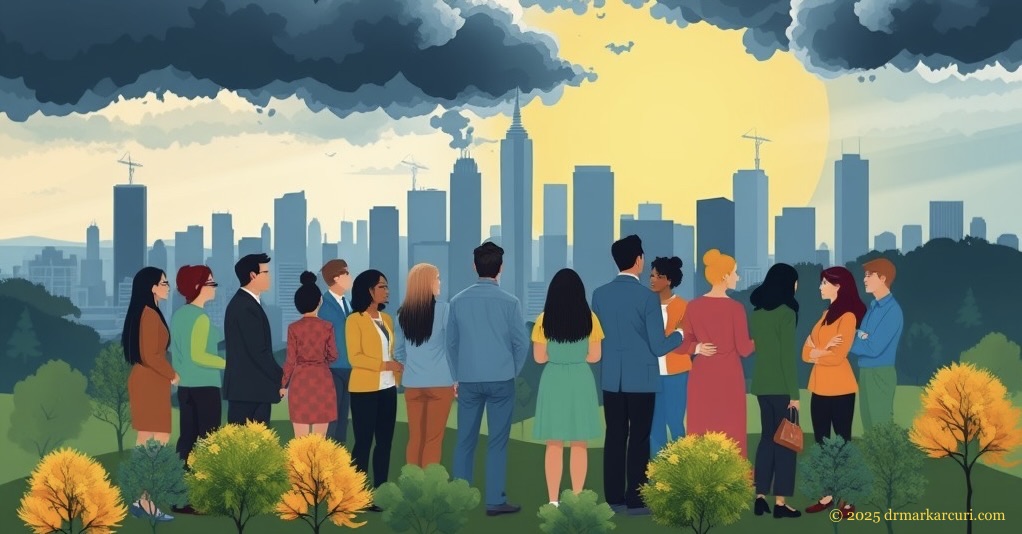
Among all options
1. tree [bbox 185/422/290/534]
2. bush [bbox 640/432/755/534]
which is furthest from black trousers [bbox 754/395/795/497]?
tree [bbox 185/422/290/534]

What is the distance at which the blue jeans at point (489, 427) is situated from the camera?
12641 millimetres

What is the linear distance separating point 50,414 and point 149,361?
14.2 m

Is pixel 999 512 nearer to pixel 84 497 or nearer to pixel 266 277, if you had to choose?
pixel 266 277

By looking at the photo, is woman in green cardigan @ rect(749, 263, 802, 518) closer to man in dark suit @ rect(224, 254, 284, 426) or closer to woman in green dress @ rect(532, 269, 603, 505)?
woman in green dress @ rect(532, 269, 603, 505)

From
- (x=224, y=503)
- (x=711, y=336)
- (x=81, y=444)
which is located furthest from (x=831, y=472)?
(x=81, y=444)

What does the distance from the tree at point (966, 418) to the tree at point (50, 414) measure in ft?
58.8

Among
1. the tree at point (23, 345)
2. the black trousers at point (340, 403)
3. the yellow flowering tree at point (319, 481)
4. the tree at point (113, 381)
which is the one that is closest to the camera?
the yellow flowering tree at point (319, 481)

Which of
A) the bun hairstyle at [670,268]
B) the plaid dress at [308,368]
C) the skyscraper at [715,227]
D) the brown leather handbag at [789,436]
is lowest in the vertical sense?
the brown leather handbag at [789,436]

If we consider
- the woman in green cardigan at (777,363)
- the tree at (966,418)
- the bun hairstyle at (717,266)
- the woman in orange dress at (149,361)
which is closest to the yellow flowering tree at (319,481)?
the woman in orange dress at (149,361)

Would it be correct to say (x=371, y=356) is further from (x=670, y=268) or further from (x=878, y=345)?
(x=878, y=345)

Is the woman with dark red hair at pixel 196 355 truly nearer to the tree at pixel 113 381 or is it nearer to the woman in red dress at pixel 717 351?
the woman in red dress at pixel 717 351

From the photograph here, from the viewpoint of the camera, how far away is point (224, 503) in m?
11.1

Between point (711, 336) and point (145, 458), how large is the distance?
208 inches

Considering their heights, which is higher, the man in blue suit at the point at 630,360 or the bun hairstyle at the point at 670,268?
the bun hairstyle at the point at 670,268
